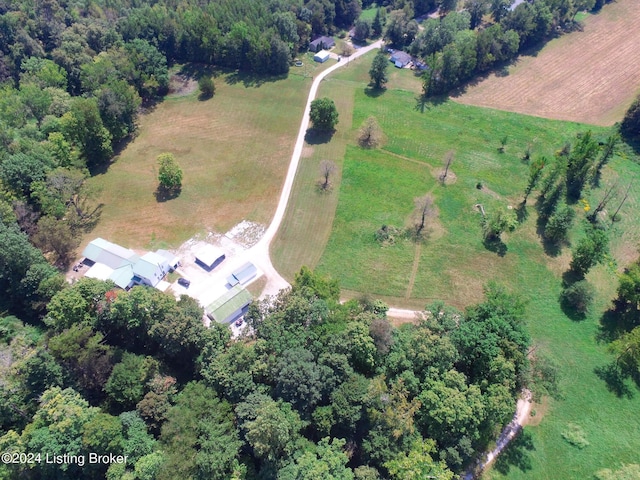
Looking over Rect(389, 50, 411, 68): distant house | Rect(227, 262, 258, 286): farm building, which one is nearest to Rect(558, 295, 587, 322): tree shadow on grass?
Rect(227, 262, 258, 286): farm building

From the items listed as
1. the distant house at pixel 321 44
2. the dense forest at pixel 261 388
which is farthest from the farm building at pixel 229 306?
the distant house at pixel 321 44

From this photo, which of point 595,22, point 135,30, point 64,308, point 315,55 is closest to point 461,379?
point 64,308

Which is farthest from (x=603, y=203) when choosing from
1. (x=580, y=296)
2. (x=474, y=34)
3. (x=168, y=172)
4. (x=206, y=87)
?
(x=206, y=87)

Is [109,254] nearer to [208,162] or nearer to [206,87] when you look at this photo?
[208,162]

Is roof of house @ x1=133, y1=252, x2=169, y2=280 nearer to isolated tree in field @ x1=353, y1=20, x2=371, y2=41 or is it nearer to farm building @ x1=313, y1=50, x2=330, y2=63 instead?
farm building @ x1=313, y1=50, x2=330, y2=63

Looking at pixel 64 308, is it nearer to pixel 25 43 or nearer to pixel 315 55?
pixel 25 43

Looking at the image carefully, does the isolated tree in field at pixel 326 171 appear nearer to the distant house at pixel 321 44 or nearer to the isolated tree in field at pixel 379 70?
the isolated tree in field at pixel 379 70
